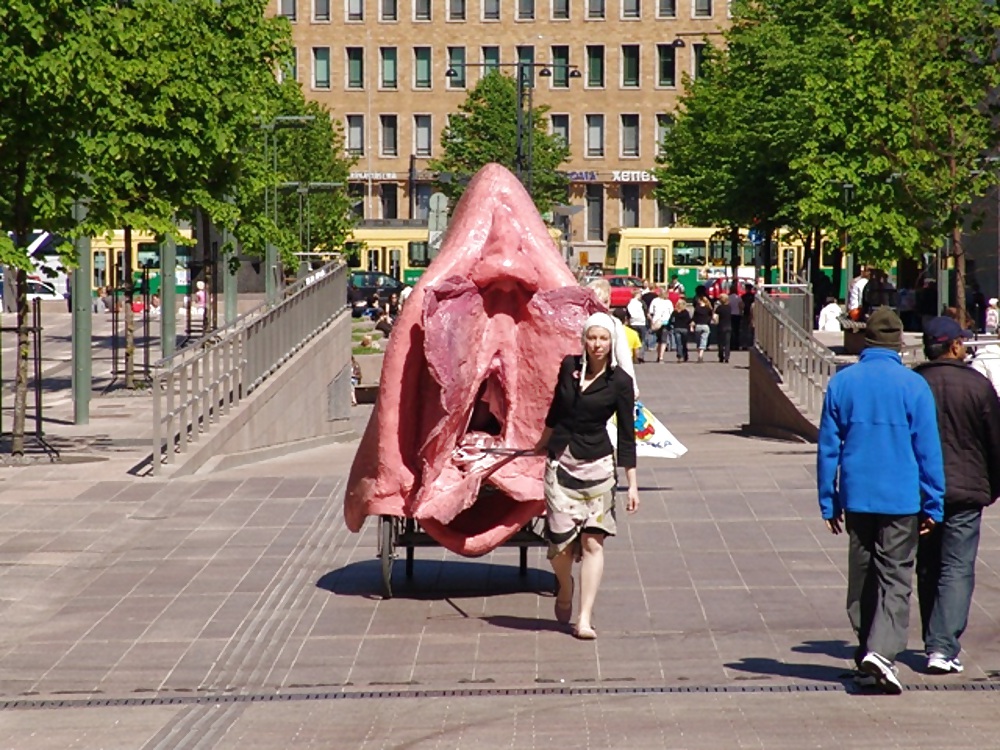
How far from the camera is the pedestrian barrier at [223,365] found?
18328mm

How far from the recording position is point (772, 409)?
25531mm

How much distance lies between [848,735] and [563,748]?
1.13 m

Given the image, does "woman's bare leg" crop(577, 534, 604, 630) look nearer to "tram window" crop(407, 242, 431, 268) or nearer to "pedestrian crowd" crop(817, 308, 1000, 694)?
"pedestrian crowd" crop(817, 308, 1000, 694)

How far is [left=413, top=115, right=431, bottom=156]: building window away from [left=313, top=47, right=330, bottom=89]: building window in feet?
16.1

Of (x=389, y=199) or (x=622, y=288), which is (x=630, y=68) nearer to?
(x=389, y=199)

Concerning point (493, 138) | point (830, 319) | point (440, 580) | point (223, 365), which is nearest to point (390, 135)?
point (493, 138)

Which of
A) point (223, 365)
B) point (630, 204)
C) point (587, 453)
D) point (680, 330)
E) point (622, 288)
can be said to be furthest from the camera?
point (630, 204)

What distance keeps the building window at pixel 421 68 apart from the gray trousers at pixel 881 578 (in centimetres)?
10018

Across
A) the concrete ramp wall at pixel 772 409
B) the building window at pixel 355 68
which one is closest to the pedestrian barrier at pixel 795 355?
the concrete ramp wall at pixel 772 409

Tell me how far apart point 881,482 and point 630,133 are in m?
99.9

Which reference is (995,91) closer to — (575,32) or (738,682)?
(738,682)

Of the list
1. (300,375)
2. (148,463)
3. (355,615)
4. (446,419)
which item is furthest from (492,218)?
(300,375)

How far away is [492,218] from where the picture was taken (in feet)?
39.2

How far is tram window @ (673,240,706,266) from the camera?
85375 millimetres
